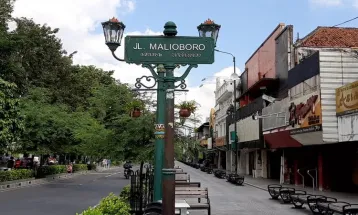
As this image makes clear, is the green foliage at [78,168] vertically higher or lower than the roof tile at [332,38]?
lower

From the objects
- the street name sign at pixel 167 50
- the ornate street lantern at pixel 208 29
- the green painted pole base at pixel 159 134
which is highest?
the ornate street lantern at pixel 208 29

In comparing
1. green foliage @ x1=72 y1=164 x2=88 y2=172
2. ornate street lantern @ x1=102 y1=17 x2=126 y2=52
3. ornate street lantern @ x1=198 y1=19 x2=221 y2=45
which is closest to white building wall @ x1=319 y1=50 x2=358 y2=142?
ornate street lantern @ x1=198 y1=19 x2=221 y2=45

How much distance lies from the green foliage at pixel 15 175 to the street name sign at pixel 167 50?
2424 cm

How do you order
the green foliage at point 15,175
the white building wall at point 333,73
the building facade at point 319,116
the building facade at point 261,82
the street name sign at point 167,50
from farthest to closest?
1. the building facade at point 261,82
2. the green foliage at point 15,175
3. the white building wall at point 333,73
4. the building facade at point 319,116
5. the street name sign at point 167,50

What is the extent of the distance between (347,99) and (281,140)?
10.5m

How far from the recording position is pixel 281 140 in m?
30.1

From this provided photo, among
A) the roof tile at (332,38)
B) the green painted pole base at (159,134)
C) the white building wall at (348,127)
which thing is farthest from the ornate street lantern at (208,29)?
the roof tile at (332,38)

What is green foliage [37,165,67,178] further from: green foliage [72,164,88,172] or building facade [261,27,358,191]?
building facade [261,27,358,191]

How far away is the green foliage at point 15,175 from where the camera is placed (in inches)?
1128

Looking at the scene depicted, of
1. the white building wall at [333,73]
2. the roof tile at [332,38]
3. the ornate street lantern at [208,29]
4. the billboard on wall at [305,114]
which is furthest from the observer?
the roof tile at [332,38]

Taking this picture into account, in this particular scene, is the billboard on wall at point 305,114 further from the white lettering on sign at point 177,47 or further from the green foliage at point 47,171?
the green foliage at point 47,171

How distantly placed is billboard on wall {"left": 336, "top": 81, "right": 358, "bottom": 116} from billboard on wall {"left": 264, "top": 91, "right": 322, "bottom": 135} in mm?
1229

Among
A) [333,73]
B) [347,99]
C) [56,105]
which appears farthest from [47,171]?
[347,99]

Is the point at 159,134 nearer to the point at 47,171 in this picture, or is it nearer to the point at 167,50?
the point at 167,50
